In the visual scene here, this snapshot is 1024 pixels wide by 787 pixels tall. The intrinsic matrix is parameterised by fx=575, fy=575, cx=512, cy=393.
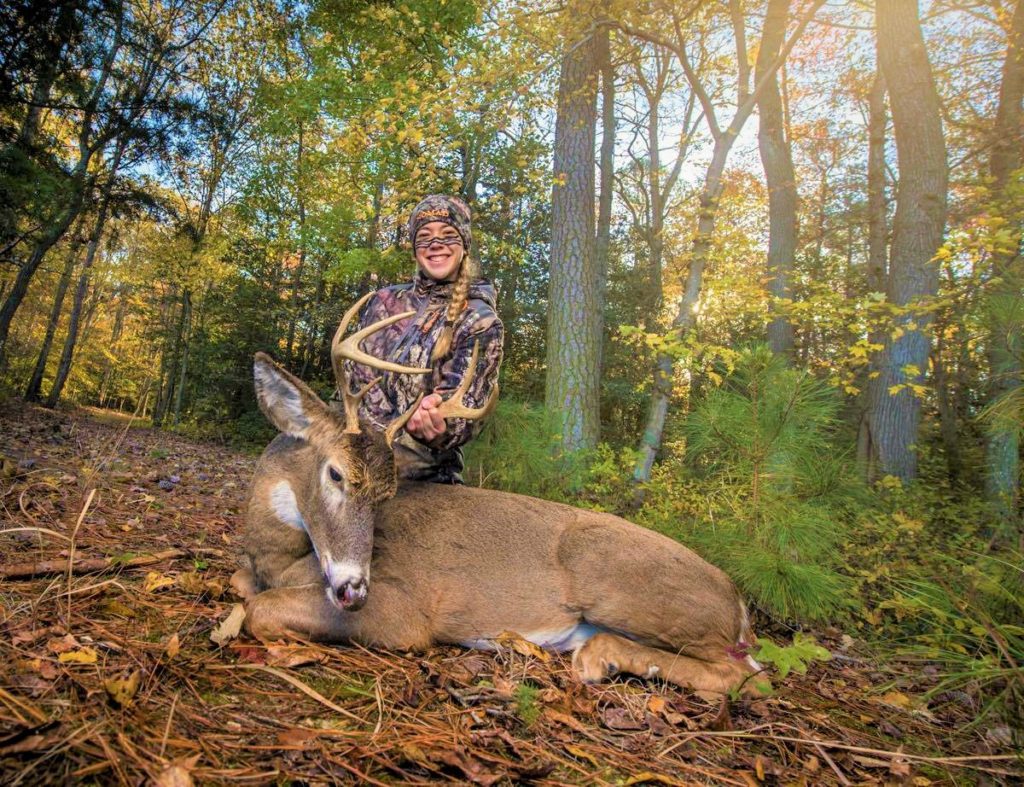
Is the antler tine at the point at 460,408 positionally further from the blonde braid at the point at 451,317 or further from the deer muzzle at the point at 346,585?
the deer muzzle at the point at 346,585

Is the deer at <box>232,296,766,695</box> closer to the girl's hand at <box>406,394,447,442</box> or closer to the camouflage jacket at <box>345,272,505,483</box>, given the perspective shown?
the girl's hand at <box>406,394,447,442</box>

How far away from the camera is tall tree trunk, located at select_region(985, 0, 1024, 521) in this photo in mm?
3713

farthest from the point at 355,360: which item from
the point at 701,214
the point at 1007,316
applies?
the point at 701,214

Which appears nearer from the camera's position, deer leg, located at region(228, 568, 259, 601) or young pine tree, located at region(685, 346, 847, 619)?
deer leg, located at region(228, 568, 259, 601)

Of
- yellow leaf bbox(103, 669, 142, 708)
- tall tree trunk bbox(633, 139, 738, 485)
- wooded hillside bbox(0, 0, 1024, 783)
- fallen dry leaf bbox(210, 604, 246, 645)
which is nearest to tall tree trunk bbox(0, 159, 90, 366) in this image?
wooded hillside bbox(0, 0, 1024, 783)

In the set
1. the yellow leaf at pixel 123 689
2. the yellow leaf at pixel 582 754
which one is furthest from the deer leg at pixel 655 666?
the yellow leaf at pixel 123 689

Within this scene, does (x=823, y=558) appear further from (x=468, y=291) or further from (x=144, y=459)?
(x=144, y=459)

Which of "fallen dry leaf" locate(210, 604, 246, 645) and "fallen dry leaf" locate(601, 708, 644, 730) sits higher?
"fallen dry leaf" locate(210, 604, 246, 645)

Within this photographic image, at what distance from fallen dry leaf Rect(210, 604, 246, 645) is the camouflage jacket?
4.41 ft

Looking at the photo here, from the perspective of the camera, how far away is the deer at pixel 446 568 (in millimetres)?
2688

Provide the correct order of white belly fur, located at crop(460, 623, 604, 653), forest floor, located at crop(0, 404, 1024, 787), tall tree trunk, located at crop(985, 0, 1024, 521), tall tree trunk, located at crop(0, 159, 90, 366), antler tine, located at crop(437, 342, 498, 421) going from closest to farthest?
forest floor, located at crop(0, 404, 1024, 787) → white belly fur, located at crop(460, 623, 604, 653) → antler tine, located at crop(437, 342, 498, 421) → tall tree trunk, located at crop(985, 0, 1024, 521) → tall tree trunk, located at crop(0, 159, 90, 366)

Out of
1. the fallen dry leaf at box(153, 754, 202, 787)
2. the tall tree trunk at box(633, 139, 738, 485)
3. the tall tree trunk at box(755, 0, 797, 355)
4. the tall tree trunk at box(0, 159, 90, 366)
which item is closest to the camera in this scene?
the fallen dry leaf at box(153, 754, 202, 787)

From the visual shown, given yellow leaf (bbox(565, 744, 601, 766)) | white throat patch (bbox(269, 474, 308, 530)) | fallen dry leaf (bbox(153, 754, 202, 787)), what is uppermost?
white throat patch (bbox(269, 474, 308, 530))

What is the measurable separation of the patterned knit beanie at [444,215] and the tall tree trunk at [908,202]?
720 centimetres
